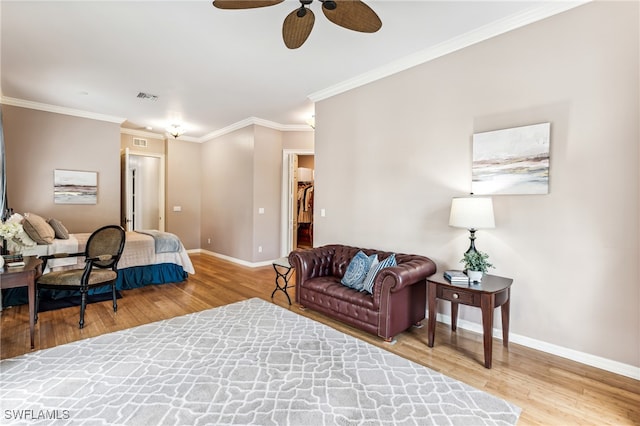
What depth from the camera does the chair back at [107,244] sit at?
3740 millimetres

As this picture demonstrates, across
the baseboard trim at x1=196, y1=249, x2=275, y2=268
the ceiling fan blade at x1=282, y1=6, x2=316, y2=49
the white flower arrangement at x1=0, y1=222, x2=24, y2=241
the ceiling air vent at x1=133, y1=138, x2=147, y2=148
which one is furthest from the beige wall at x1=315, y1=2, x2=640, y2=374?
the ceiling air vent at x1=133, y1=138, x2=147, y2=148

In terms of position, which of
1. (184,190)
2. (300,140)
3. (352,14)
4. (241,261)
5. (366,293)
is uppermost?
(300,140)

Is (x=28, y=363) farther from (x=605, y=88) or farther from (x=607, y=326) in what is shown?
(x=605, y=88)

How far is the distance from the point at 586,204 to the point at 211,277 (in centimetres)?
518

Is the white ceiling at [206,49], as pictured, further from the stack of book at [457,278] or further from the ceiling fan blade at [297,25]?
the stack of book at [457,278]

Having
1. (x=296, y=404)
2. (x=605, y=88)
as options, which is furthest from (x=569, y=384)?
(x=605, y=88)

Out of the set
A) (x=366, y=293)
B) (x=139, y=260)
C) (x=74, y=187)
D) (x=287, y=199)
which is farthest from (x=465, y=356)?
(x=74, y=187)

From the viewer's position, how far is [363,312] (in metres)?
3.05

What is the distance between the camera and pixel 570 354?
2631mm

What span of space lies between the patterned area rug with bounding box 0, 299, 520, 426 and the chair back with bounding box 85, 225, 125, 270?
1169 millimetres

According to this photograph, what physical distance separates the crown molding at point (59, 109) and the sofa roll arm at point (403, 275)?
6.13m

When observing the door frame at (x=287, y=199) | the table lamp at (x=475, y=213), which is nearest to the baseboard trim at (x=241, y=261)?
the door frame at (x=287, y=199)

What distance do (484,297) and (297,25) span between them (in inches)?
103

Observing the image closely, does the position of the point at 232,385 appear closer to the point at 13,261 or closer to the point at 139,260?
the point at 13,261
